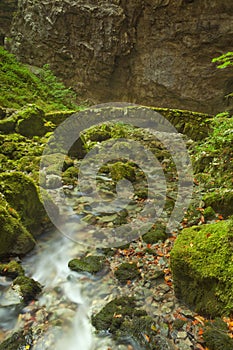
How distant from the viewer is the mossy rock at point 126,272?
3.73 metres

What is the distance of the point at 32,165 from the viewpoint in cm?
727

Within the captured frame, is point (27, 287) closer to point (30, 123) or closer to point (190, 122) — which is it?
point (30, 123)

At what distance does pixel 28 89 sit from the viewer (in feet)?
47.9

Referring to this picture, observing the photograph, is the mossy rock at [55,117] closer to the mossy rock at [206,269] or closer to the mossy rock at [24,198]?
the mossy rock at [24,198]

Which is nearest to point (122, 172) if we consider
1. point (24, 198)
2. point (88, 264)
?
point (24, 198)

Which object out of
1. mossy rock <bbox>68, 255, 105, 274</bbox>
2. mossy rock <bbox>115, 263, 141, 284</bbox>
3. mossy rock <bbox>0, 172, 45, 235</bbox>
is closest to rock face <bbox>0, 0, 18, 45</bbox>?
mossy rock <bbox>0, 172, 45, 235</bbox>

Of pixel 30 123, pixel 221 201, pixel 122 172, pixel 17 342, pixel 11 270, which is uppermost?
pixel 30 123

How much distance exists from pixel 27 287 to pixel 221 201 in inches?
137

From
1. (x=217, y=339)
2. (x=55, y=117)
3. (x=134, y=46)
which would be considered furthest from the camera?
(x=134, y=46)

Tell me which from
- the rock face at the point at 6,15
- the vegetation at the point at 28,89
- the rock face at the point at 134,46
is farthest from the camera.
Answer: the rock face at the point at 6,15

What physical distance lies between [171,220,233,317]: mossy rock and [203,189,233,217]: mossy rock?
58.9 inches

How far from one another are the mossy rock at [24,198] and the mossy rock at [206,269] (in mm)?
2652

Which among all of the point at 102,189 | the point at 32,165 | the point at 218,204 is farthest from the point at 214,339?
the point at 32,165

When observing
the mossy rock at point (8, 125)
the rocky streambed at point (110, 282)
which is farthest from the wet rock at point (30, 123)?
the rocky streambed at point (110, 282)
